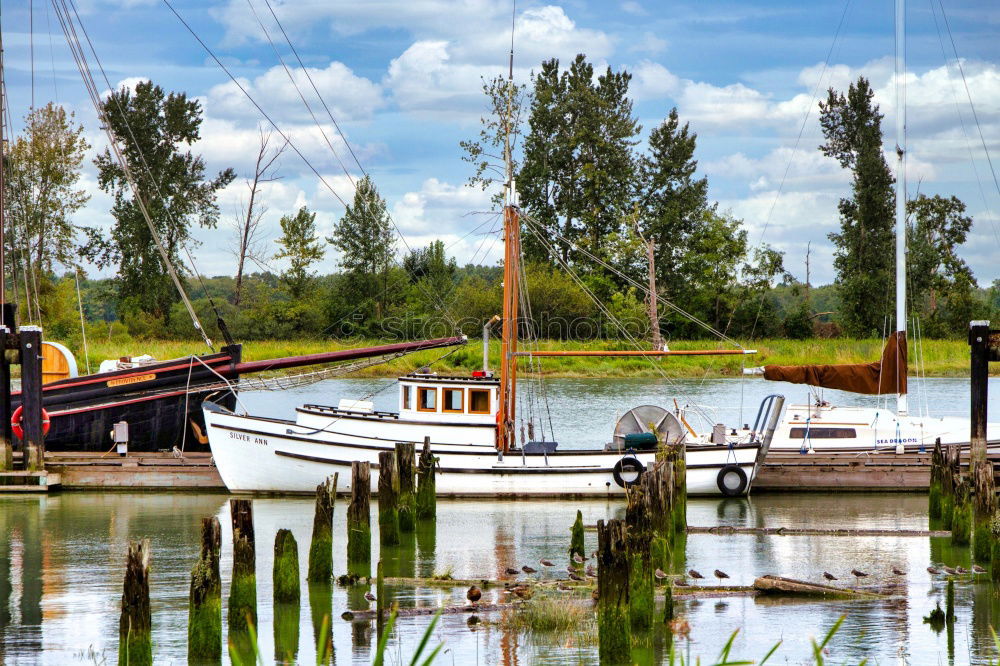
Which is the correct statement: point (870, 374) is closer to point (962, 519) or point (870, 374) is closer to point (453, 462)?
point (962, 519)

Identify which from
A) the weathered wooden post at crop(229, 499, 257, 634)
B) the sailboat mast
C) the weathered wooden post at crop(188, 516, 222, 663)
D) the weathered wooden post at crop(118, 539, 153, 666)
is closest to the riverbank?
the sailboat mast

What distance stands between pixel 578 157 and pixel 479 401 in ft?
157

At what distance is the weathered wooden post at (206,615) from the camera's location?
1198cm

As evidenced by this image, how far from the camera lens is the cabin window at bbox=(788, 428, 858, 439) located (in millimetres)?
28391

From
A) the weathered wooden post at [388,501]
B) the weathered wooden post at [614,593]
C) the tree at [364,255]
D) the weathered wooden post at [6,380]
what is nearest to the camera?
→ the weathered wooden post at [614,593]

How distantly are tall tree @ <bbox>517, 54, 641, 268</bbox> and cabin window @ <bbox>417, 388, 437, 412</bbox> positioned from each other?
147ft

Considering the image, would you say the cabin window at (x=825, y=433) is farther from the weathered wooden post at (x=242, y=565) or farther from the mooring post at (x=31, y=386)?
the weathered wooden post at (x=242, y=565)

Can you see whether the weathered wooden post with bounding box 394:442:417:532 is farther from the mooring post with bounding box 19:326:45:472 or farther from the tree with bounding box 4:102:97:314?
the tree with bounding box 4:102:97:314

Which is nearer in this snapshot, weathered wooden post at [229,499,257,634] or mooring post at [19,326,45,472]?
weathered wooden post at [229,499,257,634]

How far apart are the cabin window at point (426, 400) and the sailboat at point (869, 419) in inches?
256

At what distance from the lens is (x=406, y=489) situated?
2103 cm

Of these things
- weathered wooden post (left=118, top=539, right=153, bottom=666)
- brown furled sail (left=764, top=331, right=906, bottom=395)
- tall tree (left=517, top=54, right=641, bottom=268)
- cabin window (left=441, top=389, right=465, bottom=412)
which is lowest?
weathered wooden post (left=118, top=539, right=153, bottom=666)

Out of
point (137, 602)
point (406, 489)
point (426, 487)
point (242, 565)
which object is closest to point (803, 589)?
point (242, 565)

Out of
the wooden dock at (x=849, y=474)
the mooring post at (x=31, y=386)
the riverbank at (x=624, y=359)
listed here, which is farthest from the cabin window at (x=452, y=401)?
the riverbank at (x=624, y=359)
